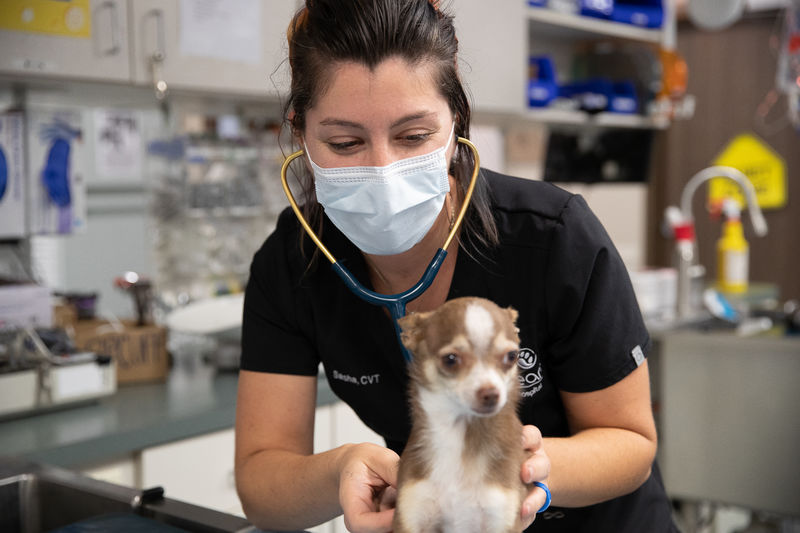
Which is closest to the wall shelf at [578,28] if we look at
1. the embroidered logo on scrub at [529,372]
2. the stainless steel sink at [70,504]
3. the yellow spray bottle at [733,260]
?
the yellow spray bottle at [733,260]

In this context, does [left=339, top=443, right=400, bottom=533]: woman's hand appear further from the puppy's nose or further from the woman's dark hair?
the woman's dark hair

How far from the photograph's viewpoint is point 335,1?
2.75ft

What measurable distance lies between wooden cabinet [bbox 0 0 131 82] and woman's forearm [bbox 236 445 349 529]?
1.01m

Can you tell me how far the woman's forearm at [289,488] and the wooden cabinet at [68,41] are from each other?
1.01 m

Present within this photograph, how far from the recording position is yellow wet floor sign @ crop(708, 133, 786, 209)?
394 centimetres

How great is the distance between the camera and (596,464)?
2.71 ft

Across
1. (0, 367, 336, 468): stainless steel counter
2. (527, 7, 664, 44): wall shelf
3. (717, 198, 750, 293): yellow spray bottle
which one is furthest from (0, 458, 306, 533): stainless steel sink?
(717, 198, 750, 293): yellow spray bottle

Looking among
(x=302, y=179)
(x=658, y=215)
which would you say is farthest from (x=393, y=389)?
(x=658, y=215)

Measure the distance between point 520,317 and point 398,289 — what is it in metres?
0.15

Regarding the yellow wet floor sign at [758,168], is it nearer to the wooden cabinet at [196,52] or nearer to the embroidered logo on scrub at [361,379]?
the wooden cabinet at [196,52]

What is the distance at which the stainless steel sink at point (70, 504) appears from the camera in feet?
2.99

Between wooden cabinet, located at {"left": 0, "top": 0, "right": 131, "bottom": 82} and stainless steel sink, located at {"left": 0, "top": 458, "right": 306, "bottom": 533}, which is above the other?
wooden cabinet, located at {"left": 0, "top": 0, "right": 131, "bottom": 82}

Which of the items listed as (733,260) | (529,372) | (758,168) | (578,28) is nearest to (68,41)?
(529,372)

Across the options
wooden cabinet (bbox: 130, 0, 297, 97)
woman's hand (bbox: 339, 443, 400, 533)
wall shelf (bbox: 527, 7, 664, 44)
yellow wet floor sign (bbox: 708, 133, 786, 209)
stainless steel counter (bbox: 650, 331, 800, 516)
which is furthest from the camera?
yellow wet floor sign (bbox: 708, 133, 786, 209)
